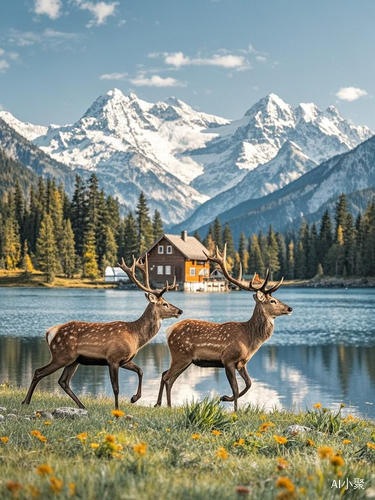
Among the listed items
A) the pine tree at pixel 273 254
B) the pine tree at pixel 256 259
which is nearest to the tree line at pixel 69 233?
the pine tree at pixel 256 259

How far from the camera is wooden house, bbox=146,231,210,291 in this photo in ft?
371

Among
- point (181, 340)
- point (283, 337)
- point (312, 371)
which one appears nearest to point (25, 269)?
point (283, 337)

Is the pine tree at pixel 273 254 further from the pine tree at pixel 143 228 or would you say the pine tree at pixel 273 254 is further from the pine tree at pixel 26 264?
the pine tree at pixel 26 264

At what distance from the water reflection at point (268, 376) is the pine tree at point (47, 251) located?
236ft

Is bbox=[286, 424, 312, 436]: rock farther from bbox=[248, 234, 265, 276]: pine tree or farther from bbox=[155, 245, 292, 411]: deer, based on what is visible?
bbox=[248, 234, 265, 276]: pine tree

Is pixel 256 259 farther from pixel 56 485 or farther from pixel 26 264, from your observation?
pixel 56 485

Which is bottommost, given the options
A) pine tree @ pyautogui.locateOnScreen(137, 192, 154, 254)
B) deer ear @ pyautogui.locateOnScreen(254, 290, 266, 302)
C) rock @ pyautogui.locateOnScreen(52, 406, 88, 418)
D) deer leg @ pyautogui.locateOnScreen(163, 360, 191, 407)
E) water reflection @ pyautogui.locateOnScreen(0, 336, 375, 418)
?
water reflection @ pyautogui.locateOnScreen(0, 336, 375, 418)

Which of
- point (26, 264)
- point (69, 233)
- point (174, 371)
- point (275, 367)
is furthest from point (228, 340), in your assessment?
point (69, 233)

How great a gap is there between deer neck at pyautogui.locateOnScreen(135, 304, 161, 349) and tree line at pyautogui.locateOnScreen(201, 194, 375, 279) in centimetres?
9992

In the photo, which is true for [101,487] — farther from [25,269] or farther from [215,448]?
[25,269]

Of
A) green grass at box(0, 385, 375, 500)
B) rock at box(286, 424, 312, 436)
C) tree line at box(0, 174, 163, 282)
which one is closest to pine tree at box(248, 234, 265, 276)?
tree line at box(0, 174, 163, 282)

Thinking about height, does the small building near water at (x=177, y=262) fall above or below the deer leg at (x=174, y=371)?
above

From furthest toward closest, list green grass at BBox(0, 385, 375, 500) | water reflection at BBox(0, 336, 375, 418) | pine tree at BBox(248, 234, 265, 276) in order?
1. pine tree at BBox(248, 234, 265, 276)
2. water reflection at BBox(0, 336, 375, 418)
3. green grass at BBox(0, 385, 375, 500)

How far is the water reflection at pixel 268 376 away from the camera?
73.2ft
